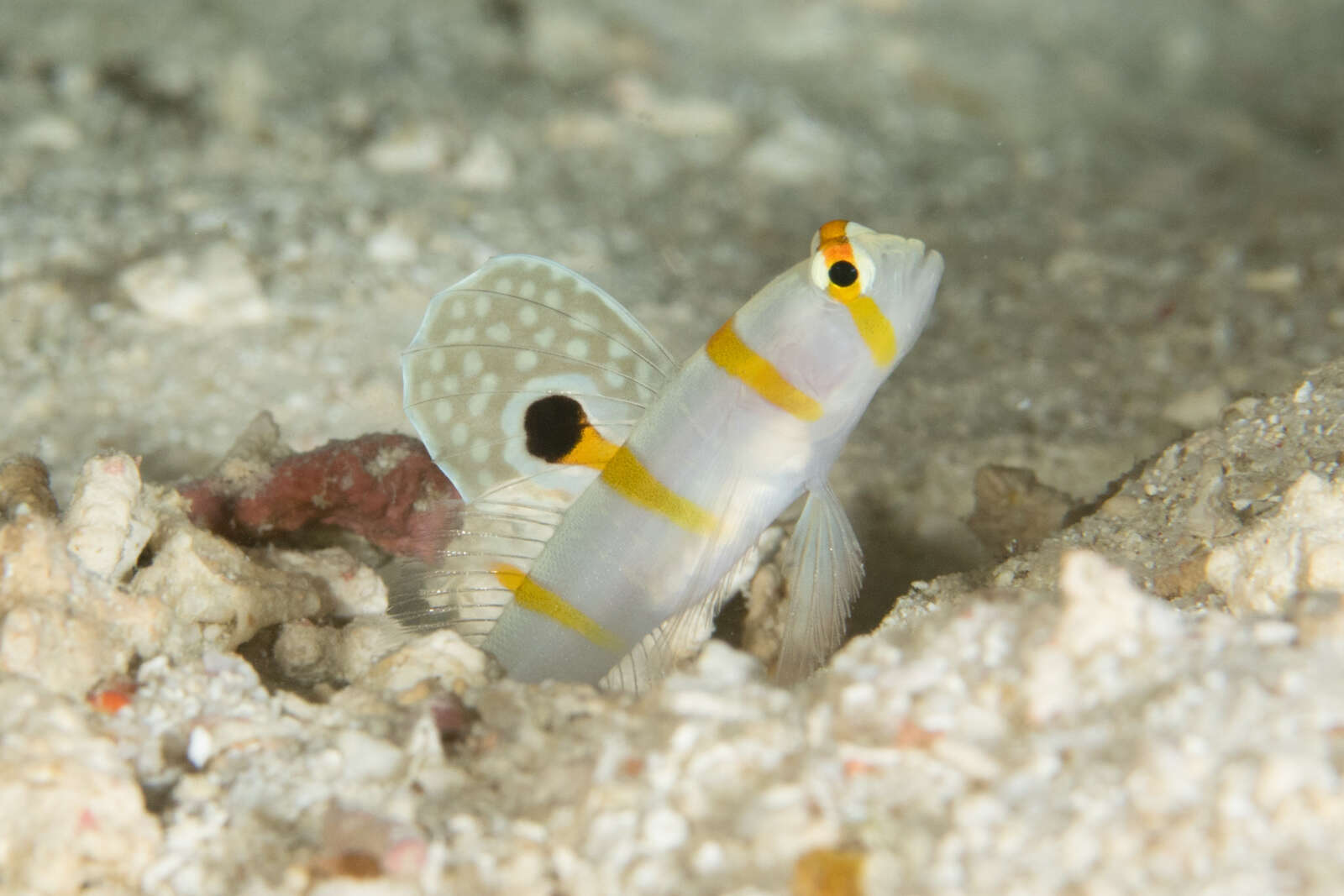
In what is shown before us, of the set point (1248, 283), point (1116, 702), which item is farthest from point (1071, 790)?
point (1248, 283)

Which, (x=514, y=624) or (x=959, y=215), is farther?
(x=959, y=215)

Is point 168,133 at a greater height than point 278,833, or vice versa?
point 168,133

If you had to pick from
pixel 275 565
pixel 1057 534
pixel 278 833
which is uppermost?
pixel 1057 534

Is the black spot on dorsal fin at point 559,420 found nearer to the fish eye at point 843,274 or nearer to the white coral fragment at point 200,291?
the fish eye at point 843,274

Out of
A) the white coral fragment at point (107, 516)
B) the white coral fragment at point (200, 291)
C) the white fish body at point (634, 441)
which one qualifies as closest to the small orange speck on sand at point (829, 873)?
the white fish body at point (634, 441)

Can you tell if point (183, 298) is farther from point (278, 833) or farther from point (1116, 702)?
point (1116, 702)

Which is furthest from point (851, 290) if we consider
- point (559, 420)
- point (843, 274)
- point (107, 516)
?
point (107, 516)

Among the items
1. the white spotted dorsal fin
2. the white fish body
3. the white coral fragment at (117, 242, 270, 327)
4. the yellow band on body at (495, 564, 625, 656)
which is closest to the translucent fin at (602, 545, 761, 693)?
the white fish body

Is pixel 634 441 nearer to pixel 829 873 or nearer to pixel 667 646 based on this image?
pixel 667 646
